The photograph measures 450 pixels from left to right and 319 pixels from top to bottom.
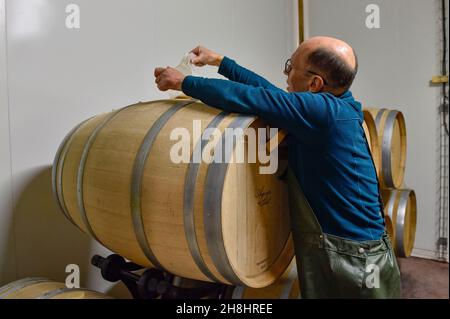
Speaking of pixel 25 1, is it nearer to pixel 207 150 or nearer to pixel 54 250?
pixel 54 250

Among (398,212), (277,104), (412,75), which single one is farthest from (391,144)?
(277,104)

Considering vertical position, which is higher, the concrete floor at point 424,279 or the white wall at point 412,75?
the white wall at point 412,75

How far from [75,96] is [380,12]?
2653 mm

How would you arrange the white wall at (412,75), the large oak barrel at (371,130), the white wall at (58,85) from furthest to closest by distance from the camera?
the white wall at (412,75), the large oak barrel at (371,130), the white wall at (58,85)

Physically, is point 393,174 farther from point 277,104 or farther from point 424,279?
point 277,104

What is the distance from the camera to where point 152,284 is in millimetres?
1460

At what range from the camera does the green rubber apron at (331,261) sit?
1287 mm

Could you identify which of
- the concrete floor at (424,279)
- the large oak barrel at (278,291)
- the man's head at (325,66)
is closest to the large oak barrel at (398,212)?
the concrete floor at (424,279)

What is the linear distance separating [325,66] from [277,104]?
272 mm

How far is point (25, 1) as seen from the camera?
1837 millimetres

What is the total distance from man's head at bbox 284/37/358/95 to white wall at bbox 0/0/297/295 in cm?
119

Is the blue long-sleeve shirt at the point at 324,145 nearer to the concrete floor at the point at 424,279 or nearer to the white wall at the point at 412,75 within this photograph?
the concrete floor at the point at 424,279

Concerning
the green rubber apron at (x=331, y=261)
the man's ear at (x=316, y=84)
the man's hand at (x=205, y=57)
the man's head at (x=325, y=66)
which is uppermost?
the man's hand at (x=205, y=57)

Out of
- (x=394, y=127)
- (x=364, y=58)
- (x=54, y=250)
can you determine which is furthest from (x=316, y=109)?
(x=364, y=58)
